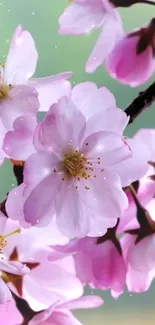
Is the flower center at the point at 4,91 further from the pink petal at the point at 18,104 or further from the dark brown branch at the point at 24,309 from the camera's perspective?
the dark brown branch at the point at 24,309

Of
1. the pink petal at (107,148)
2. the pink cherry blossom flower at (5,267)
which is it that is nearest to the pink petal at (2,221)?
the pink cherry blossom flower at (5,267)

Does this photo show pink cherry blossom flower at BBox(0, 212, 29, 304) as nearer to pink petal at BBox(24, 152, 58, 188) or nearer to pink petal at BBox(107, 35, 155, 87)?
pink petal at BBox(24, 152, 58, 188)

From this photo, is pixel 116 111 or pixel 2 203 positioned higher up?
pixel 116 111


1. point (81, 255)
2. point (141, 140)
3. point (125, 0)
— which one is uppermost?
point (125, 0)

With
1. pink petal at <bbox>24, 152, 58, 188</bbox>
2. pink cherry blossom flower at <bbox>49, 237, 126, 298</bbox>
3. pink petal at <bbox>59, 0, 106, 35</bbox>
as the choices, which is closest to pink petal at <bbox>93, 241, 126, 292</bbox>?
pink cherry blossom flower at <bbox>49, 237, 126, 298</bbox>

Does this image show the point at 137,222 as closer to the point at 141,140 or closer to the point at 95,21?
the point at 141,140

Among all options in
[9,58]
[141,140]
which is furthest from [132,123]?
[9,58]

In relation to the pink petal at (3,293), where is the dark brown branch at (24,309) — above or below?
below
